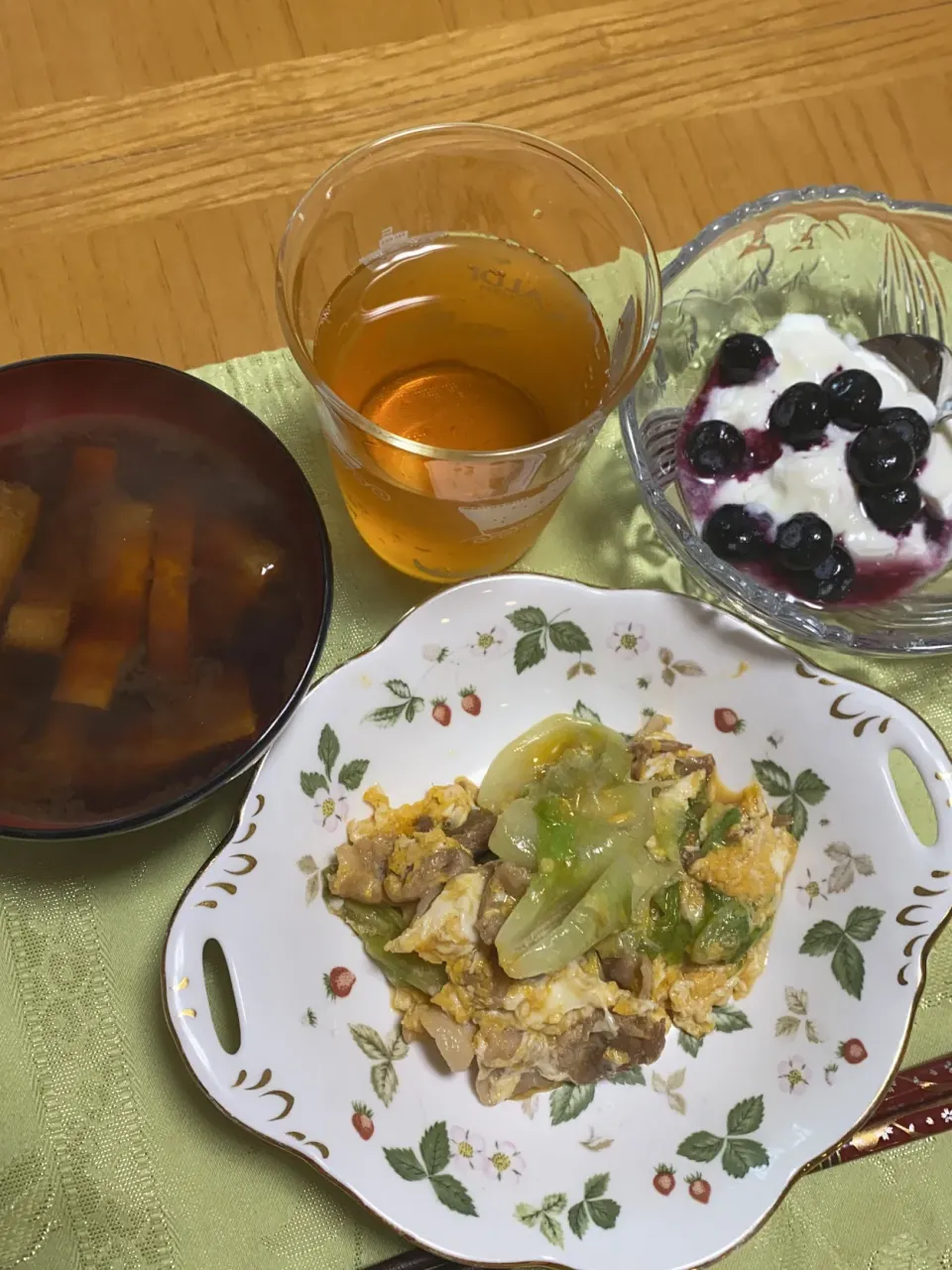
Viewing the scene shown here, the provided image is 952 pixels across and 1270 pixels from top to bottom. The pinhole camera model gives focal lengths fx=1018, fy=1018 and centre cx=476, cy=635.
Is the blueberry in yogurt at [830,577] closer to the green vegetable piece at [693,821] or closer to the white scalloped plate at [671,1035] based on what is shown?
the white scalloped plate at [671,1035]

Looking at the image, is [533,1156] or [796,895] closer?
[533,1156]

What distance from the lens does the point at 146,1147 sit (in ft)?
3.76

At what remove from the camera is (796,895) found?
4.23ft

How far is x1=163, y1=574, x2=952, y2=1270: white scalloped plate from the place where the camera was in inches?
43.8

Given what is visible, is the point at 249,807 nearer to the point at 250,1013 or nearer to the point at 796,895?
the point at 250,1013

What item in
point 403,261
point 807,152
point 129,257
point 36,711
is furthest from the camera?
point 807,152

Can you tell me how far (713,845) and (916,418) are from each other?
614 mm

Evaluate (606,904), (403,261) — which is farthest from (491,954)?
(403,261)

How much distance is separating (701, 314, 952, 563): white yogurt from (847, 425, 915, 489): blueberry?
24 mm

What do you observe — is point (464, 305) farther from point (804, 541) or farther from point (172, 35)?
point (172, 35)

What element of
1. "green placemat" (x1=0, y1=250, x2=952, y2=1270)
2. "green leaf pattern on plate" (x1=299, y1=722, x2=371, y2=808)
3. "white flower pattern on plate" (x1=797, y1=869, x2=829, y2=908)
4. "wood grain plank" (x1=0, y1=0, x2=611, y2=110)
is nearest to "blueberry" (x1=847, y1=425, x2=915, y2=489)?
"green placemat" (x1=0, y1=250, x2=952, y2=1270)

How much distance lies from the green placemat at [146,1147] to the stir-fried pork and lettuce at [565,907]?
0.21 meters

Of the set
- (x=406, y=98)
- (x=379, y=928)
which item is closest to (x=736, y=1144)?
(x=379, y=928)

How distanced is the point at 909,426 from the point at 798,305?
289 millimetres
